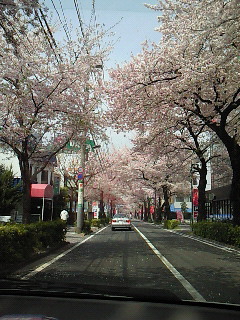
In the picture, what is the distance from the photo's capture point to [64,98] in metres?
13.3

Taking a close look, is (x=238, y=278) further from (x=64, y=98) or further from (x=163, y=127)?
(x=163, y=127)

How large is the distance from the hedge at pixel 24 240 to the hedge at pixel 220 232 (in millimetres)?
7746

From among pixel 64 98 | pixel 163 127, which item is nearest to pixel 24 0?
pixel 64 98

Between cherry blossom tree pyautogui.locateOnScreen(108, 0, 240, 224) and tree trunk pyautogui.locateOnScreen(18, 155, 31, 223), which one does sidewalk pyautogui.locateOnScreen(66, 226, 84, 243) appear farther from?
cherry blossom tree pyautogui.locateOnScreen(108, 0, 240, 224)

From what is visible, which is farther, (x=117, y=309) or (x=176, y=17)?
(x=176, y=17)

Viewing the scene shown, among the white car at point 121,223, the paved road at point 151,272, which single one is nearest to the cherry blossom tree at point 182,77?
the paved road at point 151,272

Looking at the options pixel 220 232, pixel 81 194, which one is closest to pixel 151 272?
pixel 220 232

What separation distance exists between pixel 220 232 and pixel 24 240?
11096mm

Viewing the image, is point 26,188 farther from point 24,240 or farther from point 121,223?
point 121,223

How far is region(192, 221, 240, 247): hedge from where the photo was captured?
1549 centimetres

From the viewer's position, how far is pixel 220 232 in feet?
58.2

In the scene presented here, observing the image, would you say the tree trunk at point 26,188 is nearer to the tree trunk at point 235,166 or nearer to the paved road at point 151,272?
the paved road at point 151,272

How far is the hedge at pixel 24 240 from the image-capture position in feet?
28.5

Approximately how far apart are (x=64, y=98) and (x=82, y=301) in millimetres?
11054
